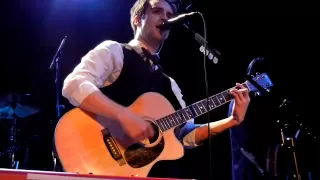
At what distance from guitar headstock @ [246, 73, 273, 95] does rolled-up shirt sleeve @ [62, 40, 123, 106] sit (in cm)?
102

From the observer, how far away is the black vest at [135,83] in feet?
7.55

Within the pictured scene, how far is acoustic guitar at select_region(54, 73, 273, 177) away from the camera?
79.0 inches

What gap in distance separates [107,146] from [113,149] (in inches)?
1.4

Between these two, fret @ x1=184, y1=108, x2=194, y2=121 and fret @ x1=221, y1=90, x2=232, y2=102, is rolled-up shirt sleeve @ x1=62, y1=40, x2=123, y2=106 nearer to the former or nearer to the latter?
fret @ x1=184, y1=108, x2=194, y2=121

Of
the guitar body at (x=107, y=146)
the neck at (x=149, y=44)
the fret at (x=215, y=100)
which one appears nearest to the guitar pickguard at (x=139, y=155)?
the guitar body at (x=107, y=146)

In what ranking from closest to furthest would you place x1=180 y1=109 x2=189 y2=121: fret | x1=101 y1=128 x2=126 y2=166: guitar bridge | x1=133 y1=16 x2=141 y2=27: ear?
x1=101 y1=128 x2=126 y2=166: guitar bridge < x1=180 y1=109 x2=189 y2=121: fret < x1=133 y1=16 x2=141 y2=27: ear

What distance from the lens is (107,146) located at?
2.11 meters

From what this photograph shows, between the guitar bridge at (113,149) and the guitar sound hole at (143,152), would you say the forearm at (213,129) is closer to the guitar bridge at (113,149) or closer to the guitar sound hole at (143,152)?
the guitar sound hole at (143,152)

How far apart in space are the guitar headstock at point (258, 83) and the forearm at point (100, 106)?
1167 millimetres

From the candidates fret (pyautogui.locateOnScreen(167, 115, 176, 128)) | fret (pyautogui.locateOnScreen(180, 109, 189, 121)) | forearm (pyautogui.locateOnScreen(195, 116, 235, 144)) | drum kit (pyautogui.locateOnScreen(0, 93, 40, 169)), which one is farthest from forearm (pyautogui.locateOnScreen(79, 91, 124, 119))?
drum kit (pyautogui.locateOnScreen(0, 93, 40, 169))

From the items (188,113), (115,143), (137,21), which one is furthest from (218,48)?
(115,143)

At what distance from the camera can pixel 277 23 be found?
504 cm

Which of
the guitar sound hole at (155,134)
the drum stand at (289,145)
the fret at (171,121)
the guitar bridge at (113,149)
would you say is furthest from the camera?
the drum stand at (289,145)

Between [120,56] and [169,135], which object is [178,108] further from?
[120,56]
